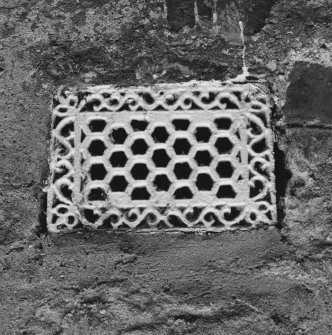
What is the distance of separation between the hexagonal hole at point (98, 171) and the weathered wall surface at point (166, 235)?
0.19 metres

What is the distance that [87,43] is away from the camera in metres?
2.11

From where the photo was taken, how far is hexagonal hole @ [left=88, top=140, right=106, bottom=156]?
2.04m

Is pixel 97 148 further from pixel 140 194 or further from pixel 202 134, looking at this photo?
pixel 202 134

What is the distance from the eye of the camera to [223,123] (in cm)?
204

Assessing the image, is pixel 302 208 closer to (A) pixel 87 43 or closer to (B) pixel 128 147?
(B) pixel 128 147

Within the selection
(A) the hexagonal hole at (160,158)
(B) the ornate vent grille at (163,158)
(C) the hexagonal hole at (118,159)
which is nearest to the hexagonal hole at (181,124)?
(B) the ornate vent grille at (163,158)

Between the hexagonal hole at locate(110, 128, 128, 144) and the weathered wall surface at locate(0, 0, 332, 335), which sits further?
the hexagonal hole at locate(110, 128, 128, 144)

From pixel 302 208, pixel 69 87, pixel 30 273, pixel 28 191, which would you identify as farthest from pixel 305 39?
pixel 30 273

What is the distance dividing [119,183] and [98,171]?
0.10 meters

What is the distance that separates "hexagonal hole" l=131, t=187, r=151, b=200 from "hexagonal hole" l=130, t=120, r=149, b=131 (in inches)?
9.4

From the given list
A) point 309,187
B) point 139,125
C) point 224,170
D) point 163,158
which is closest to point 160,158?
point 163,158

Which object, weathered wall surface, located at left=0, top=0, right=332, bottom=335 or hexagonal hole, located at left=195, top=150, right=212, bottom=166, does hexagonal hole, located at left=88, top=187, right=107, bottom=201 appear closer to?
weathered wall surface, located at left=0, top=0, right=332, bottom=335

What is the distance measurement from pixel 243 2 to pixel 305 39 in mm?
300

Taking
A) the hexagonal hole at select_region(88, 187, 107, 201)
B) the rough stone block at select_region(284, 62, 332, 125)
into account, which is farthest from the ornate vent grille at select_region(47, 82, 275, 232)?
the rough stone block at select_region(284, 62, 332, 125)
